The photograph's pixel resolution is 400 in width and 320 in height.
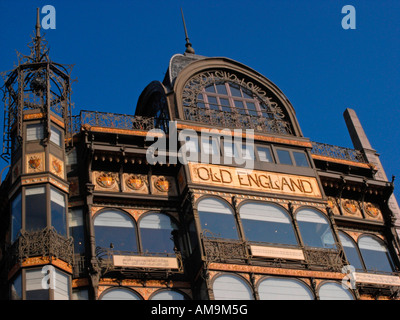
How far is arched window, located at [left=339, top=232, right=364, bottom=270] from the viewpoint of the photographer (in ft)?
112

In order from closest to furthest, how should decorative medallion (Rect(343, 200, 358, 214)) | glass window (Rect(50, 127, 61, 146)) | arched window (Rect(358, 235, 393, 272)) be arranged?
1. glass window (Rect(50, 127, 61, 146))
2. arched window (Rect(358, 235, 393, 272))
3. decorative medallion (Rect(343, 200, 358, 214))

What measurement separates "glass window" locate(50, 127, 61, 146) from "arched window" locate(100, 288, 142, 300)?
673 centimetres

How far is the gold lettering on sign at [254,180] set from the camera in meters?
32.3

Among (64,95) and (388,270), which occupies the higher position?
(64,95)

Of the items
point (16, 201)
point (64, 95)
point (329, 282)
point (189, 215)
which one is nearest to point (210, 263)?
point (189, 215)

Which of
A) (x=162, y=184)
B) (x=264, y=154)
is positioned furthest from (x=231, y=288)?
(x=264, y=154)

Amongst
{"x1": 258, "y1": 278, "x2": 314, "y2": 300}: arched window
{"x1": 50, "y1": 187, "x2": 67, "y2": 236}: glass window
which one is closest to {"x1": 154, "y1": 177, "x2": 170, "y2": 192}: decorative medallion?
{"x1": 50, "y1": 187, "x2": 67, "y2": 236}: glass window

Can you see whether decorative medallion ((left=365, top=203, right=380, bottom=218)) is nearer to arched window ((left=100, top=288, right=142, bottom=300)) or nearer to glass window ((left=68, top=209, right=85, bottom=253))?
arched window ((left=100, top=288, right=142, bottom=300))

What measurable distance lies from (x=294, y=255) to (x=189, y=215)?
15.0 ft

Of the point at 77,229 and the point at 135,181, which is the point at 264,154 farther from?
the point at 77,229

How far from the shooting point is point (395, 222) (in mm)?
36844

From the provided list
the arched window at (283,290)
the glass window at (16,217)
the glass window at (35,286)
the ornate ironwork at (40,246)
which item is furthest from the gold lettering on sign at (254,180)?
the glass window at (35,286)
